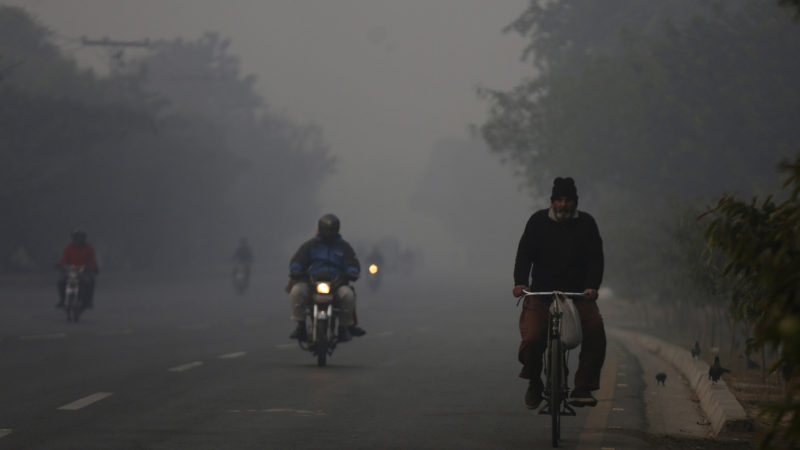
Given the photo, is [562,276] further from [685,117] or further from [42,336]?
[685,117]

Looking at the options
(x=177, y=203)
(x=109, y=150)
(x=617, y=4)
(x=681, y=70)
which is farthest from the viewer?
(x=177, y=203)

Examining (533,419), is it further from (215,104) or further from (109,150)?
(215,104)

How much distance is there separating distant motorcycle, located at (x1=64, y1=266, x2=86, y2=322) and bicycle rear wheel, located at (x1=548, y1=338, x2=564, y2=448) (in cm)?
1800

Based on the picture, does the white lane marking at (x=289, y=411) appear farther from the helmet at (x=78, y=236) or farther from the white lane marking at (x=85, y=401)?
the helmet at (x=78, y=236)

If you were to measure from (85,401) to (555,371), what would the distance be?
4.87 meters

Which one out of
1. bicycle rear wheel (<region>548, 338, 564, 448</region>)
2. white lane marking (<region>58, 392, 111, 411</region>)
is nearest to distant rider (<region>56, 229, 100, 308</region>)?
white lane marking (<region>58, 392, 111, 411</region>)

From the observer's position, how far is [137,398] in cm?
1259

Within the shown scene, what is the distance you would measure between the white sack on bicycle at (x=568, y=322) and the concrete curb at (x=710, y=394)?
1.70m

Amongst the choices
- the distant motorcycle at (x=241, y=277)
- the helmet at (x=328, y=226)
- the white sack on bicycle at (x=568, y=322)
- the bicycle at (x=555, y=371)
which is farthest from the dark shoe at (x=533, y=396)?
the distant motorcycle at (x=241, y=277)

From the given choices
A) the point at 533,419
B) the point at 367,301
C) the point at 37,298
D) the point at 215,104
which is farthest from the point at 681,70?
the point at 215,104

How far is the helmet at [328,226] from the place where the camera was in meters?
16.8

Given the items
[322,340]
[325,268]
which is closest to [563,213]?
[322,340]

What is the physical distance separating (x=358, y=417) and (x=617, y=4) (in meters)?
39.2

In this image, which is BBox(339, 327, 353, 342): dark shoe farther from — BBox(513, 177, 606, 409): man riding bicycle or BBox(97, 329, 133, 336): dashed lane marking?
BBox(97, 329, 133, 336): dashed lane marking
